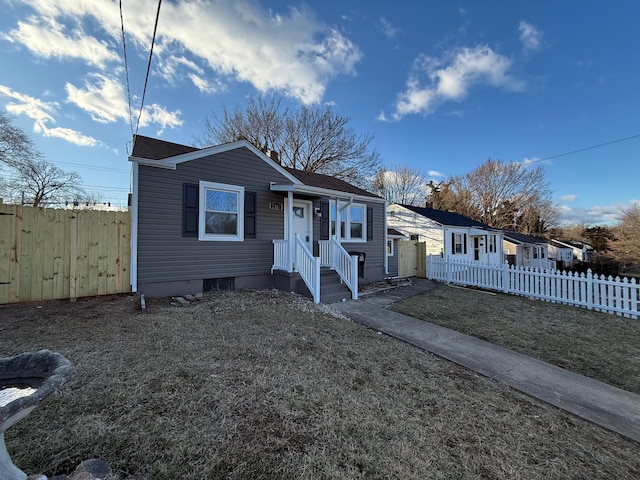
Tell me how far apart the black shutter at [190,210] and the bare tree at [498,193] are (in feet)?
97.7

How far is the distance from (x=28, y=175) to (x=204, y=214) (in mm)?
20995

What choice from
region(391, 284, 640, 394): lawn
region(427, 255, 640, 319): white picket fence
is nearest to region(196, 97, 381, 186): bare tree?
region(427, 255, 640, 319): white picket fence

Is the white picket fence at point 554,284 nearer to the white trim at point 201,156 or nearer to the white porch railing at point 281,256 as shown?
the white porch railing at point 281,256

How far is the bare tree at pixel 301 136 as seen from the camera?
1916 cm

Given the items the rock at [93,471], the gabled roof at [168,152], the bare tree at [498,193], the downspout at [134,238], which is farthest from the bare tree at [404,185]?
the rock at [93,471]

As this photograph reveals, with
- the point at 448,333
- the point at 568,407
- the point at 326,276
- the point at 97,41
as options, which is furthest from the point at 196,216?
the point at 568,407

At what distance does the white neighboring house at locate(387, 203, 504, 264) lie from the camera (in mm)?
16062

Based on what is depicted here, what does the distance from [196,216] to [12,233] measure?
3.24 metres

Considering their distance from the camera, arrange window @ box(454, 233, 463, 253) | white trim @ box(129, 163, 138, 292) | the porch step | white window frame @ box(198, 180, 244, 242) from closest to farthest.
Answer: white trim @ box(129, 163, 138, 292) < white window frame @ box(198, 180, 244, 242) < the porch step < window @ box(454, 233, 463, 253)

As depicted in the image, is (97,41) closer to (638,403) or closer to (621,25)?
(638,403)

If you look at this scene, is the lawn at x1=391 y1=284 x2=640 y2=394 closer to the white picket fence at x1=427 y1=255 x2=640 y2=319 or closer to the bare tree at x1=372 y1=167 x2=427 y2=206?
the white picket fence at x1=427 y1=255 x2=640 y2=319

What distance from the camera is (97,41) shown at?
21.7 feet

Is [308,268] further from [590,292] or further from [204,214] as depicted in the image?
[590,292]

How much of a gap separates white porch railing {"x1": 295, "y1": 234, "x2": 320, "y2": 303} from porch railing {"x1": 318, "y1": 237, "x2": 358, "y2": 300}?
1.21 meters
